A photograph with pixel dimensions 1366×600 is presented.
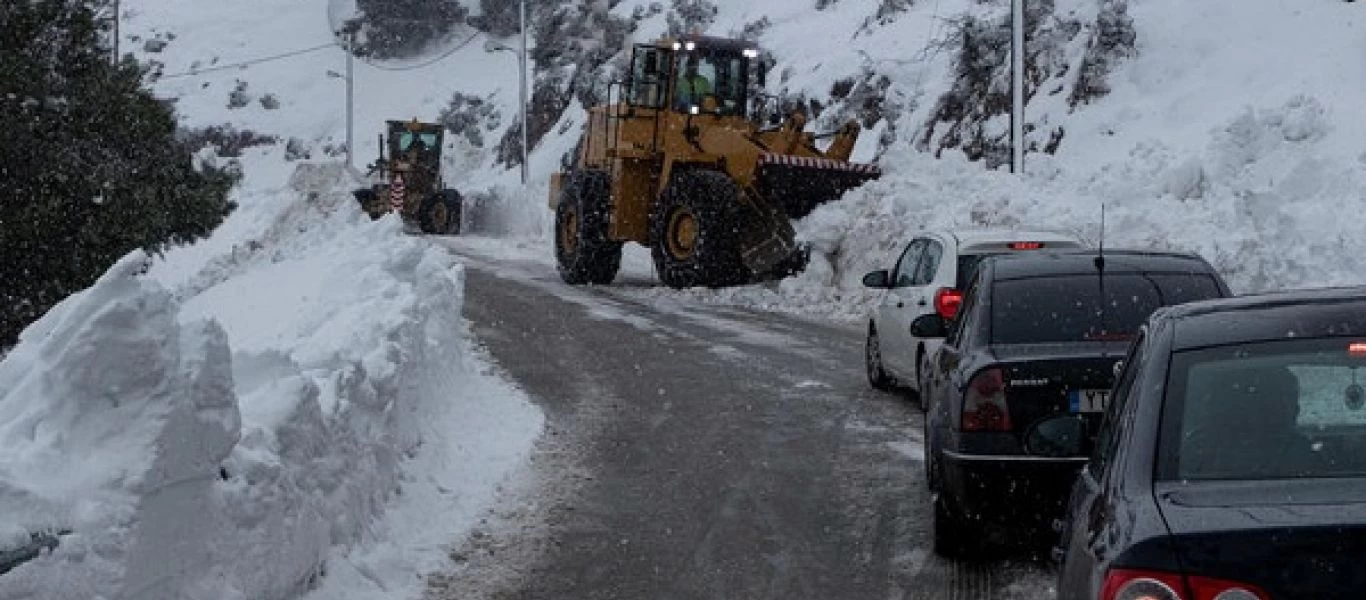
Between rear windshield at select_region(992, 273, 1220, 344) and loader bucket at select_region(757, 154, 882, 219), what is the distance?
14.2 metres

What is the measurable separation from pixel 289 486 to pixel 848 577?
2649 mm

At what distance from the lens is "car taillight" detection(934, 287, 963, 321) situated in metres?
11.9

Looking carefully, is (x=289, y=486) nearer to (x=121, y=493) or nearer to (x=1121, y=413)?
(x=121, y=493)

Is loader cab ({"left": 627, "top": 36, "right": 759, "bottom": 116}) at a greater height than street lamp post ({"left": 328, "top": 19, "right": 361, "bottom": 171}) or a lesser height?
lesser

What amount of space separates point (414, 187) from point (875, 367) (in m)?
32.5

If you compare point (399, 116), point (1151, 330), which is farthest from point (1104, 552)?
point (399, 116)

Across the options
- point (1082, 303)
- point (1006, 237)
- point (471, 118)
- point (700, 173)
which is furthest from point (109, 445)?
point (471, 118)

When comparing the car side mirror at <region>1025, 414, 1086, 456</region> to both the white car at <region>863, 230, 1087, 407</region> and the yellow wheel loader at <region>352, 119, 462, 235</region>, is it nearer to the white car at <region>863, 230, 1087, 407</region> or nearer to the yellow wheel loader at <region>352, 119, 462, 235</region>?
the white car at <region>863, 230, 1087, 407</region>

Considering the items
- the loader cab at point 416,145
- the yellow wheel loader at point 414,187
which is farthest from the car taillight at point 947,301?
the loader cab at point 416,145

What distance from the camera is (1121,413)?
4.28m

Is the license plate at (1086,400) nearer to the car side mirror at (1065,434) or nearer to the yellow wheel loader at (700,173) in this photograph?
the car side mirror at (1065,434)

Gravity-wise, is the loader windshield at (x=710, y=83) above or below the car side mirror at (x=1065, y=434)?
above

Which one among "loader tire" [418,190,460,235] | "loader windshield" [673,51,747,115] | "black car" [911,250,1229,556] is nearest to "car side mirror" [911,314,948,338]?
"black car" [911,250,1229,556]

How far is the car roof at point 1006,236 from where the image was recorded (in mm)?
12133
